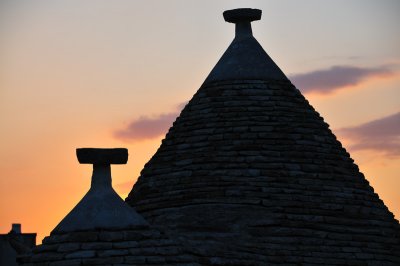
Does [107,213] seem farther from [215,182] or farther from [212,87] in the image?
[212,87]

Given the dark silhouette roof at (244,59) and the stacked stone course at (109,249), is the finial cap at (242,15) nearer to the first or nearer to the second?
the dark silhouette roof at (244,59)

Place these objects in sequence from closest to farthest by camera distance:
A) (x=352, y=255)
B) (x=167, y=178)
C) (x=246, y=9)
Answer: (x=352, y=255), (x=167, y=178), (x=246, y=9)

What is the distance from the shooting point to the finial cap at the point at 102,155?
19281mm

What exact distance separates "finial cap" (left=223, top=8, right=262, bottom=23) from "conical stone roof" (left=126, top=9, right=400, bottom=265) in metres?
0.57

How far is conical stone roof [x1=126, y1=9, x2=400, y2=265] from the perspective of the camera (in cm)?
2047

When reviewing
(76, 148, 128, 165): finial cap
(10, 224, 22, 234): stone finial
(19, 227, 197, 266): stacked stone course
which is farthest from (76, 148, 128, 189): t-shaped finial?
(10, 224, 22, 234): stone finial

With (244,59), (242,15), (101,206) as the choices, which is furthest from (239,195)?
(242,15)

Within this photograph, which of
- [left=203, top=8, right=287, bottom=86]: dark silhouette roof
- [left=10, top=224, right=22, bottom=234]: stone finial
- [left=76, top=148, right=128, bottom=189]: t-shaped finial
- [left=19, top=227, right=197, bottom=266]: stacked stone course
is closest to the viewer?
[left=19, top=227, right=197, bottom=266]: stacked stone course

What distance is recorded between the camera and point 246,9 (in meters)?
23.6

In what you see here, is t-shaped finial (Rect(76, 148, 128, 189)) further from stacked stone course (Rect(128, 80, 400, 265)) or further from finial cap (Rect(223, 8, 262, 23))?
finial cap (Rect(223, 8, 262, 23))

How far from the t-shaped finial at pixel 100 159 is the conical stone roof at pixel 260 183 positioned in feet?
4.65

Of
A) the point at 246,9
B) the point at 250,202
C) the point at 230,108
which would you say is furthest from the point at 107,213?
the point at 246,9

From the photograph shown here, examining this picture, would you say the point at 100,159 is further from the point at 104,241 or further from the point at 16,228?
the point at 16,228

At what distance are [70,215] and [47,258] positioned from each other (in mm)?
730
